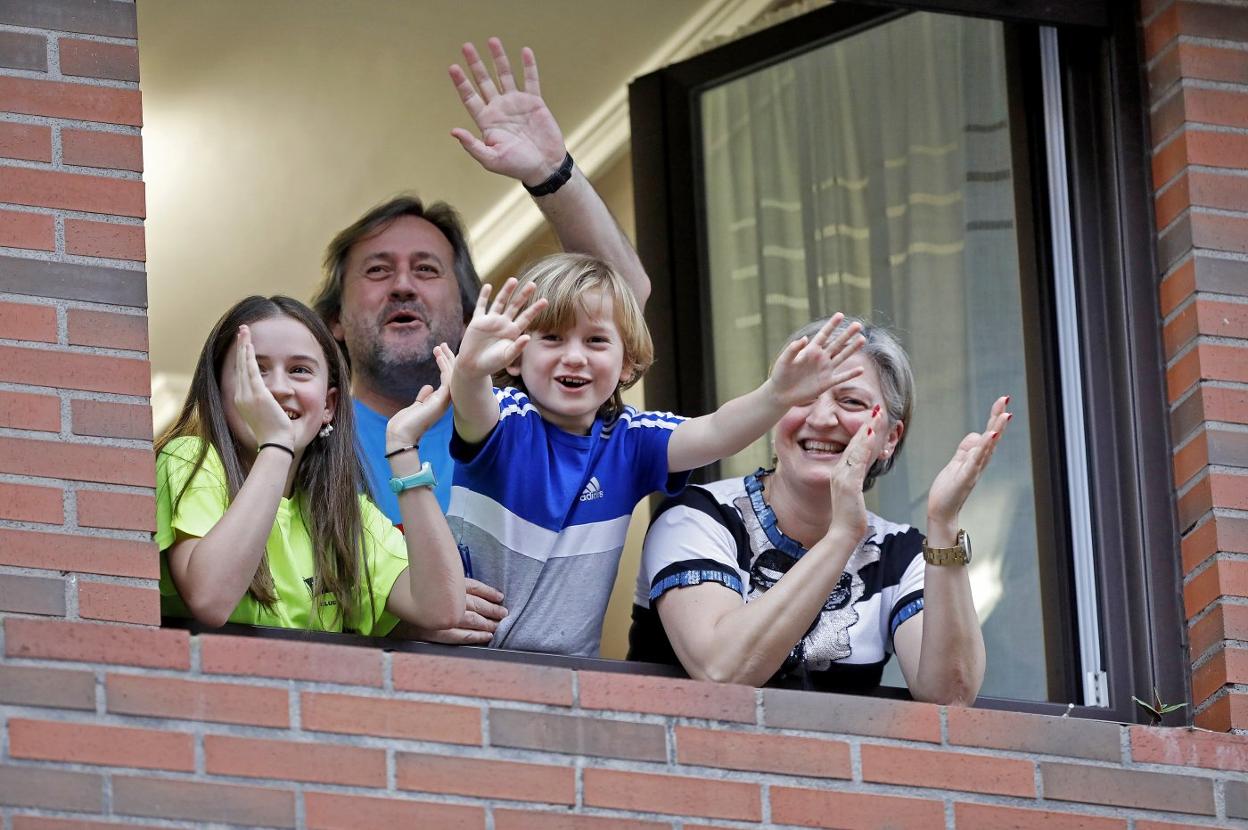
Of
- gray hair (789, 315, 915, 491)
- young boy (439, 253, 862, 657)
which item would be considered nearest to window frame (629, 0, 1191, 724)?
gray hair (789, 315, 915, 491)

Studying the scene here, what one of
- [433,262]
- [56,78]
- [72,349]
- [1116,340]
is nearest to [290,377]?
[72,349]

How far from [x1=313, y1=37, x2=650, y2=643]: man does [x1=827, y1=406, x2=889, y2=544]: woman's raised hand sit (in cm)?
89

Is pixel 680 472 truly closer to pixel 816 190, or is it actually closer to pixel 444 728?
pixel 444 728

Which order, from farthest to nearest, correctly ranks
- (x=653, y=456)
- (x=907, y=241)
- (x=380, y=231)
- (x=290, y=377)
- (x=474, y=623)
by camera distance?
(x=907, y=241) < (x=380, y=231) < (x=653, y=456) < (x=290, y=377) < (x=474, y=623)

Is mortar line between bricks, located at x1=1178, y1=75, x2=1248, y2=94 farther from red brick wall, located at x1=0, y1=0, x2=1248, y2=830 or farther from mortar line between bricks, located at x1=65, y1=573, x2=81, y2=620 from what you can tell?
mortar line between bricks, located at x1=65, y1=573, x2=81, y2=620

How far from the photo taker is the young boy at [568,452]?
4230 mm

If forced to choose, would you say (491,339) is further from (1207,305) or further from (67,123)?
(1207,305)

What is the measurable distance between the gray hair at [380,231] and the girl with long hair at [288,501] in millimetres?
1205

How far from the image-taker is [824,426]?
14.8ft

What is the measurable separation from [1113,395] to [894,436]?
19.1 inches

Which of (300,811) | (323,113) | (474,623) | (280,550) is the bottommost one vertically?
(300,811)

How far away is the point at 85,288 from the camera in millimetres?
3980


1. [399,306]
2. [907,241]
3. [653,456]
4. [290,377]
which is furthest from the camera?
[907,241]

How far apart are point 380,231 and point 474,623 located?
177 centimetres
